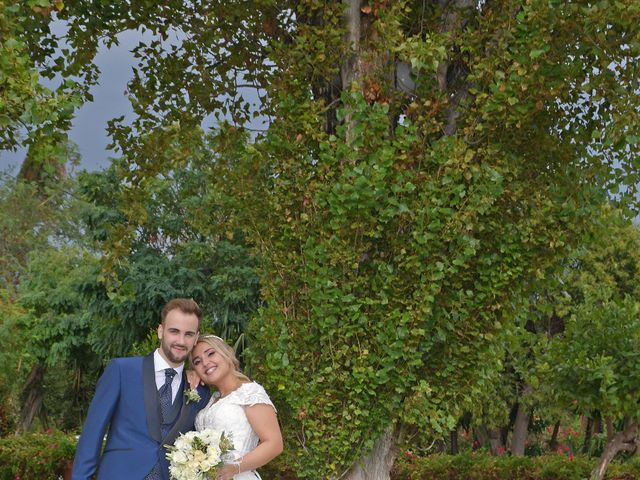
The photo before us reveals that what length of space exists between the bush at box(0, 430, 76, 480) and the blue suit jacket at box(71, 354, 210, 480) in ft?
23.2

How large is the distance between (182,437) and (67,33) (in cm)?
733

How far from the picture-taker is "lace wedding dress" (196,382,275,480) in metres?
5.54

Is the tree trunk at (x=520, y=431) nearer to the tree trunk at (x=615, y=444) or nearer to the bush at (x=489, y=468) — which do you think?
the bush at (x=489, y=468)

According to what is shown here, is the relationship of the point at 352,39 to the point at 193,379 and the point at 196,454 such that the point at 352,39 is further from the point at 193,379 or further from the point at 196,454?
the point at 196,454

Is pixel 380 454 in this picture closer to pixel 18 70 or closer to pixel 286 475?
pixel 286 475

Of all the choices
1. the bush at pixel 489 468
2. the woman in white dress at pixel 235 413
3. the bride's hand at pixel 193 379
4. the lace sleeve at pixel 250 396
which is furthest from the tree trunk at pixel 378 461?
the bush at pixel 489 468

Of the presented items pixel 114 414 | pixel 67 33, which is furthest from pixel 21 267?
pixel 114 414

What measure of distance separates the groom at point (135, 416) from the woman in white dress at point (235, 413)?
1.25 feet

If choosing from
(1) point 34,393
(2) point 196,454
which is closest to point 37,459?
(2) point 196,454

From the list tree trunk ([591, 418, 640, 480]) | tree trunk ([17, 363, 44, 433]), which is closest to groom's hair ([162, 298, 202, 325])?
tree trunk ([591, 418, 640, 480])

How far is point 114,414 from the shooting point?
16.7 ft

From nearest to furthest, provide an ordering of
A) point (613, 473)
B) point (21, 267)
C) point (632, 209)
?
point (632, 209) < point (613, 473) < point (21, 267)

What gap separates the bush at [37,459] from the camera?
38.1ft

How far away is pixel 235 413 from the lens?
5566mm
